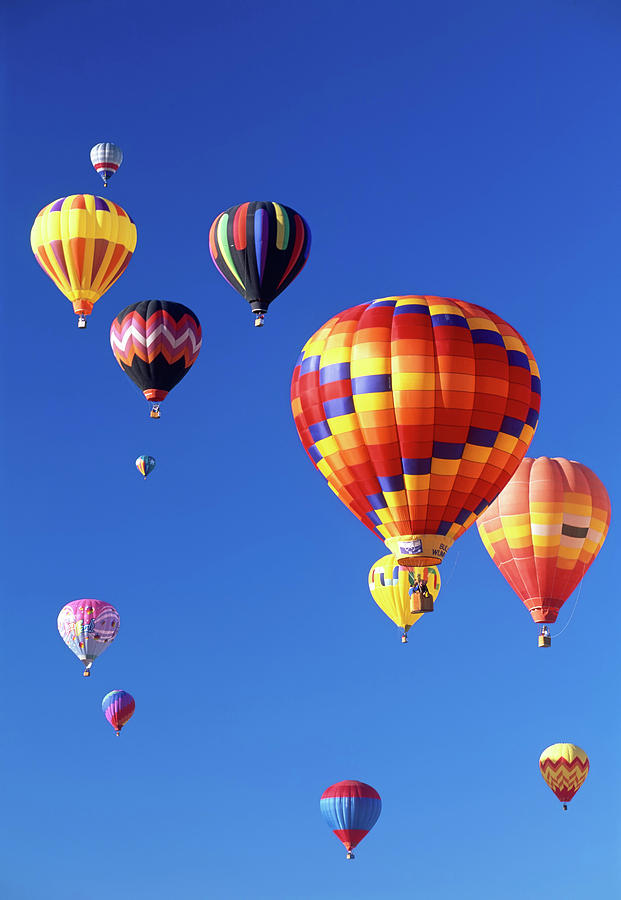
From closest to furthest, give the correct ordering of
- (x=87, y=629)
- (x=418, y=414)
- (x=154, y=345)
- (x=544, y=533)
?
(x=418, y=414), (x=544, y=533), (x=154, y=345), (x=87, y=629)

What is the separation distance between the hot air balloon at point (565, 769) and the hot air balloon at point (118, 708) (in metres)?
12.2

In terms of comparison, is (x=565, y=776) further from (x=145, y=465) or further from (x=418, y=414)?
(x=418, y=414)

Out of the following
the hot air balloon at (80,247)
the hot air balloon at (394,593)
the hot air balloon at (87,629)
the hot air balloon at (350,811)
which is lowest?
the hot air balloon at (350,811)

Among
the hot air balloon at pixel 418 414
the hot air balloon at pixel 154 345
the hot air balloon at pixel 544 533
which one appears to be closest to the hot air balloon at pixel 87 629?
the hot air balloon at pixel 154 345

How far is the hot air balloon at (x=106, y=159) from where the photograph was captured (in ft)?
161

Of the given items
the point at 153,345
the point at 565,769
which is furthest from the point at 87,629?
the point at 565,769

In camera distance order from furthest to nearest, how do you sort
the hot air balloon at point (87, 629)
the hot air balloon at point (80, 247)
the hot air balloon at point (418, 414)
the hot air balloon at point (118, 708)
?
the hot air balloon at point (118, 708) → the hot air balloon at point (87, 629) → the hot air balloon at point (80, 247) → the hot air balloon at point (418, 414)

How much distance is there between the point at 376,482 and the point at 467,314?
3505 mm

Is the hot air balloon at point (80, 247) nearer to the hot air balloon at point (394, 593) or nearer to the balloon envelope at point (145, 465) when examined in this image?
the balloon envelope at point (145, 465)

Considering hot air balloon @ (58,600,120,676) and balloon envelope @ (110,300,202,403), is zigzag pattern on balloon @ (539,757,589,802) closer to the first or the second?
hot air balloon @ (58,600,120,676)

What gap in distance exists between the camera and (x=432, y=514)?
33312 millimetres

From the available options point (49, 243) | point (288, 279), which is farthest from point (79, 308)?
Result: point (288, 279)

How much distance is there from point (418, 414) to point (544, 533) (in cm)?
805

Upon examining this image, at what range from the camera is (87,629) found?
5159cm
